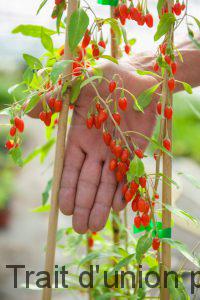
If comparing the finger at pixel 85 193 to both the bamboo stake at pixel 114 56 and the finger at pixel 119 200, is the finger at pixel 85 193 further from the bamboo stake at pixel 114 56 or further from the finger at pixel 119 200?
the bamboo stake at pixel 114 56

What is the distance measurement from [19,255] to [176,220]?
1051 mm

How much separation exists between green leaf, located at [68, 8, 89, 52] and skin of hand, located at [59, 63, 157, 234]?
133 mm

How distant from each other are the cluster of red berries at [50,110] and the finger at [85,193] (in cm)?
12

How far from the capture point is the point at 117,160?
87cm

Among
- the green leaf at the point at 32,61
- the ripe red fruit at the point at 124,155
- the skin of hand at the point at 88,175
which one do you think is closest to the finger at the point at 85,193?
the skin of hand at the point at 88,175

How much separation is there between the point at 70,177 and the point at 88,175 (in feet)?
0.11

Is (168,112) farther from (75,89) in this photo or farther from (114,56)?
(114,56)

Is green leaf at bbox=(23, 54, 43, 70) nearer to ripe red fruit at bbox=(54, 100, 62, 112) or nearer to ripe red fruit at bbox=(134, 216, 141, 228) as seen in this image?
ripe red fruit at bbox=(54, 100, 62, 112)

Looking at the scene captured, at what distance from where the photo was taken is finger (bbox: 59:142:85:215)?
2.96 ft

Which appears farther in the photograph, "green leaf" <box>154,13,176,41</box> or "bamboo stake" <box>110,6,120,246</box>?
"bamboo stake" <box>110,6,120,246</box>

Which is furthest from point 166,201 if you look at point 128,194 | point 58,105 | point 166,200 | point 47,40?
point 47,40

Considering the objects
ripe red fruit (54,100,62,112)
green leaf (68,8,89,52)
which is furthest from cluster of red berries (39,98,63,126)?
green leaf (68,8,89,52)

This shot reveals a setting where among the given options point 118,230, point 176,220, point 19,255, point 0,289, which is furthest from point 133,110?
point 19,255

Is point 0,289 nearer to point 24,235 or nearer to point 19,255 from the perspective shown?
point 19,255
